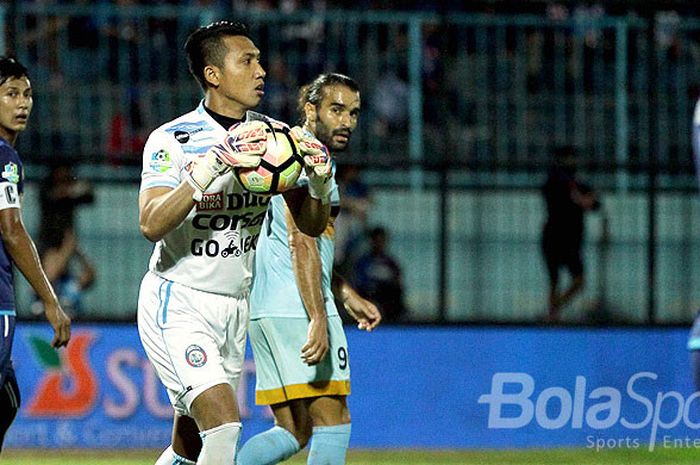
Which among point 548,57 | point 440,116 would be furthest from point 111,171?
point 548,57

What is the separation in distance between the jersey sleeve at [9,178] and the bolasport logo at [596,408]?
541 centimetres

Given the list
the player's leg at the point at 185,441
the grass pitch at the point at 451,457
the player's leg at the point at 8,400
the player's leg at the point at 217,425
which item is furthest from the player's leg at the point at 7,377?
the grass pitch at the point at 451,457

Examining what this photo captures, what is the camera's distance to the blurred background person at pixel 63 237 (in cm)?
1141

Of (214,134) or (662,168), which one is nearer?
(214,134)

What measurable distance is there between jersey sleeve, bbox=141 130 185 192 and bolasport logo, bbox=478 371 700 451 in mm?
5672

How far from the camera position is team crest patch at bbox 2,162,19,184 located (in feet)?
20.6

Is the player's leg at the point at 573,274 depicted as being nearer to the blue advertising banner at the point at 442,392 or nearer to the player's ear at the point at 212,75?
the blue advertising banner at the point at 442,392

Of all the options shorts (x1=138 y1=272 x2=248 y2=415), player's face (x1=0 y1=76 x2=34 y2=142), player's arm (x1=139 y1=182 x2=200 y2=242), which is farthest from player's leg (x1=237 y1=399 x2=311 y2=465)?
player's face (x1=0 y1=76 x2=34 y2=142)

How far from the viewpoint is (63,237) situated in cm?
1147

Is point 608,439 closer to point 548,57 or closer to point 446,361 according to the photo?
point 446,361

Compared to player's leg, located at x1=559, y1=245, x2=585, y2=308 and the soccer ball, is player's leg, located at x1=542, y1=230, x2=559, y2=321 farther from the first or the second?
the soccer ball

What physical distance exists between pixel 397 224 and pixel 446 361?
151 cm

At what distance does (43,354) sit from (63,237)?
3.50 feet

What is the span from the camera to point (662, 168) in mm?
11609
